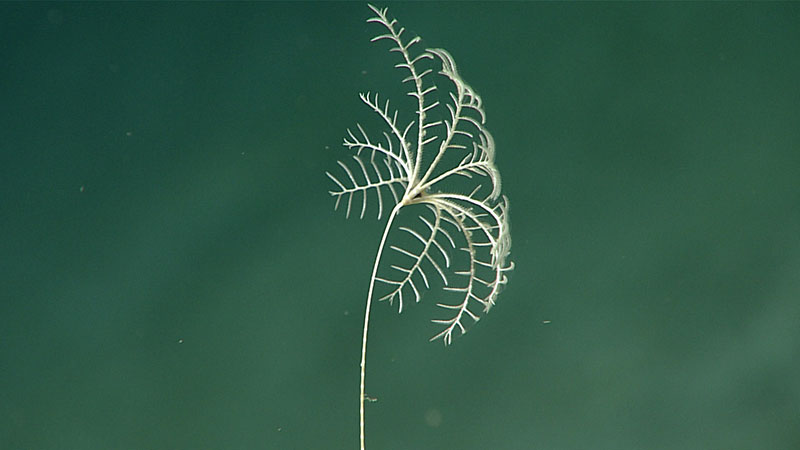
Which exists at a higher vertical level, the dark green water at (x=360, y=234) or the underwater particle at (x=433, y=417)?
the dark green water at (x=360, y=234)

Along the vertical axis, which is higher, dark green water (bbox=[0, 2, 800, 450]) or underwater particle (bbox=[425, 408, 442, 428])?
dark green water (bbox=[0, 2, 800, 450])

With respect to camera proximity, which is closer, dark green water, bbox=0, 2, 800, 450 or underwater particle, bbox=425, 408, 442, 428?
dark green water, bbox=0, 2, 800, 450

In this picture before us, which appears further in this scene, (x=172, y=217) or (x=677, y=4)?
(x=677, y=4)

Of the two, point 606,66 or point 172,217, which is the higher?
point 606,66

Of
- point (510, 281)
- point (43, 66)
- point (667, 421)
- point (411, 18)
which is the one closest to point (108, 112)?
point (43, 66)

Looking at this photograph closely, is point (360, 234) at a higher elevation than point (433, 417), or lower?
higher

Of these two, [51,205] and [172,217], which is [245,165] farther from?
[51,205]

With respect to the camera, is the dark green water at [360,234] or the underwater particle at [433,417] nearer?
the dark green water at [360,234]

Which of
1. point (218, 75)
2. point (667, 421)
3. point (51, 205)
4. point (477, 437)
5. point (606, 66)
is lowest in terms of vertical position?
point (477, 437)
